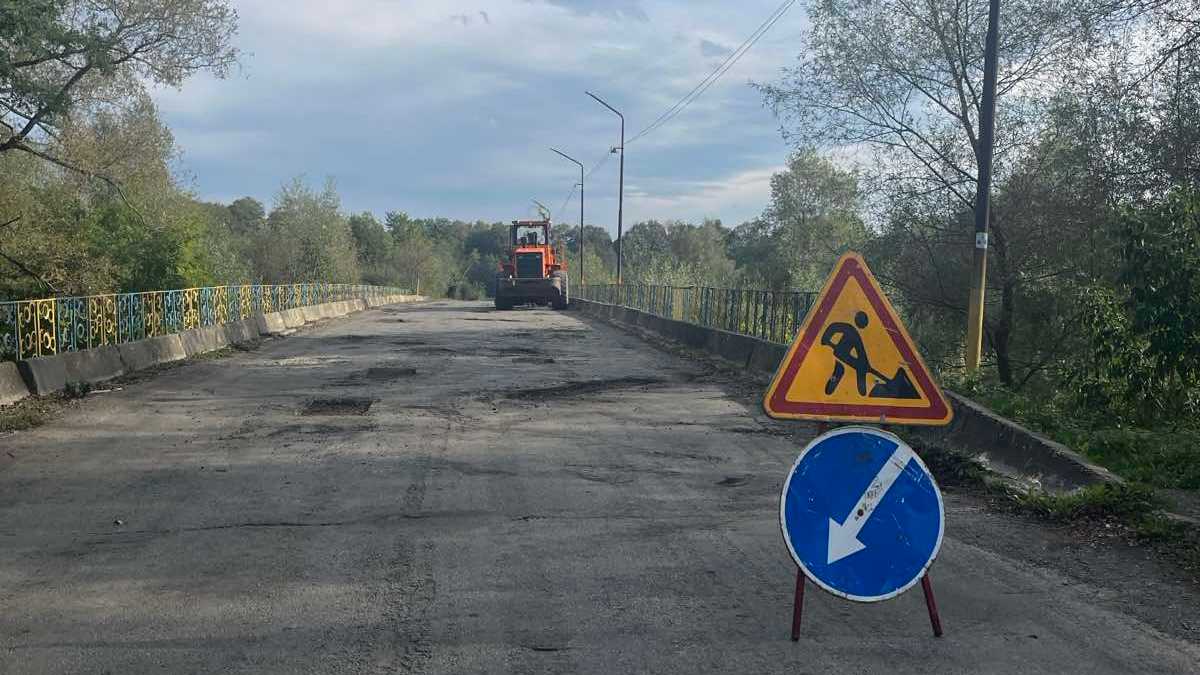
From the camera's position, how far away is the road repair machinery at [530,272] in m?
44.6

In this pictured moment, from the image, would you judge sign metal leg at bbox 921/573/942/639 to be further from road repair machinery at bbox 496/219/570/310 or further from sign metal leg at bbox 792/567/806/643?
road repair machinery at bbox 496/219/570/310

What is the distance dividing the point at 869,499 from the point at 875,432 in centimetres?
29

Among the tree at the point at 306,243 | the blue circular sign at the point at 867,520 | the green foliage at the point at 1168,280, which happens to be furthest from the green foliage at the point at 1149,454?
the tree at the point at 306,243

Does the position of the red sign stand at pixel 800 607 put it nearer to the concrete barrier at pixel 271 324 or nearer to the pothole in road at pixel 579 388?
the pothole in road at pixel 579 388

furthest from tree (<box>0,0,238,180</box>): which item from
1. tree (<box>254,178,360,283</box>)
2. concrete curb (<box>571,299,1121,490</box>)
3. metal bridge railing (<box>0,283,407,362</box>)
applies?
tree (<box>254,178,360,283</box>)

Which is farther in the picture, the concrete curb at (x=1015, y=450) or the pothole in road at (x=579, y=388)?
the pothole in road at (x=579, y=388)

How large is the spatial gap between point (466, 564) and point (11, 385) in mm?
8659

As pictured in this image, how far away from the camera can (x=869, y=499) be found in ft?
13.7

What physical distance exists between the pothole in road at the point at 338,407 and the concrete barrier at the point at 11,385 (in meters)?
3.29

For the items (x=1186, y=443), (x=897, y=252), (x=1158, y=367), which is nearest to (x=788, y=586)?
(x=1186, y=443)

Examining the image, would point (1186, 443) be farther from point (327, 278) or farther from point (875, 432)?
point (327, 278)

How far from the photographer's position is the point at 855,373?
175 inches

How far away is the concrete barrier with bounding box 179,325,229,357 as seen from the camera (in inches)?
732

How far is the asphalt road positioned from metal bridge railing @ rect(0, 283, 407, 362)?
2990 millimetres
